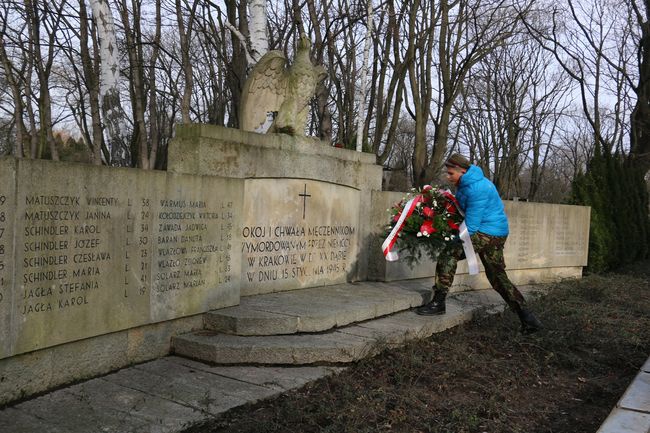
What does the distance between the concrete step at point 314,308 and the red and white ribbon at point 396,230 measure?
514 millimetres

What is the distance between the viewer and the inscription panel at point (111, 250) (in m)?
3.72

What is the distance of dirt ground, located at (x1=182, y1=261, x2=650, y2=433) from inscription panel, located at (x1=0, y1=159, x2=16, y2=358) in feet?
4.44

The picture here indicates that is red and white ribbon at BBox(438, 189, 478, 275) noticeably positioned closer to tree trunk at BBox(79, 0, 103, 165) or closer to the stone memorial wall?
the stone memorial wall

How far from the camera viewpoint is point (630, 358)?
5.59m

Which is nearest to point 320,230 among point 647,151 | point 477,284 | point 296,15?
point 477,284

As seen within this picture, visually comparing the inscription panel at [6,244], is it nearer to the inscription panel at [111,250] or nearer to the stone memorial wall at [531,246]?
the inscription panel at [111,250]

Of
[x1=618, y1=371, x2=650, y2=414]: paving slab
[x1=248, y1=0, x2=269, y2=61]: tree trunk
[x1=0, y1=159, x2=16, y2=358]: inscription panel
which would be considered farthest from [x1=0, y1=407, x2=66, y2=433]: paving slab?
[x1=248, y1=0, x2=269, y2=61]: tree trunk

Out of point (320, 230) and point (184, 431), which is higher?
point (320, 230)

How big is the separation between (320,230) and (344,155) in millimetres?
1130

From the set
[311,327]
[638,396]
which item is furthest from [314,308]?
[638,396]

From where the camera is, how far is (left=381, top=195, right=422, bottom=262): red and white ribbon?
255 inches

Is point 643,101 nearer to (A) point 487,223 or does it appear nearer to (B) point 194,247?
(A) point 487,223

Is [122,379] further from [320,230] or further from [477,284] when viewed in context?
[477,284]

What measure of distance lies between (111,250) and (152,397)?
3.68 feet
